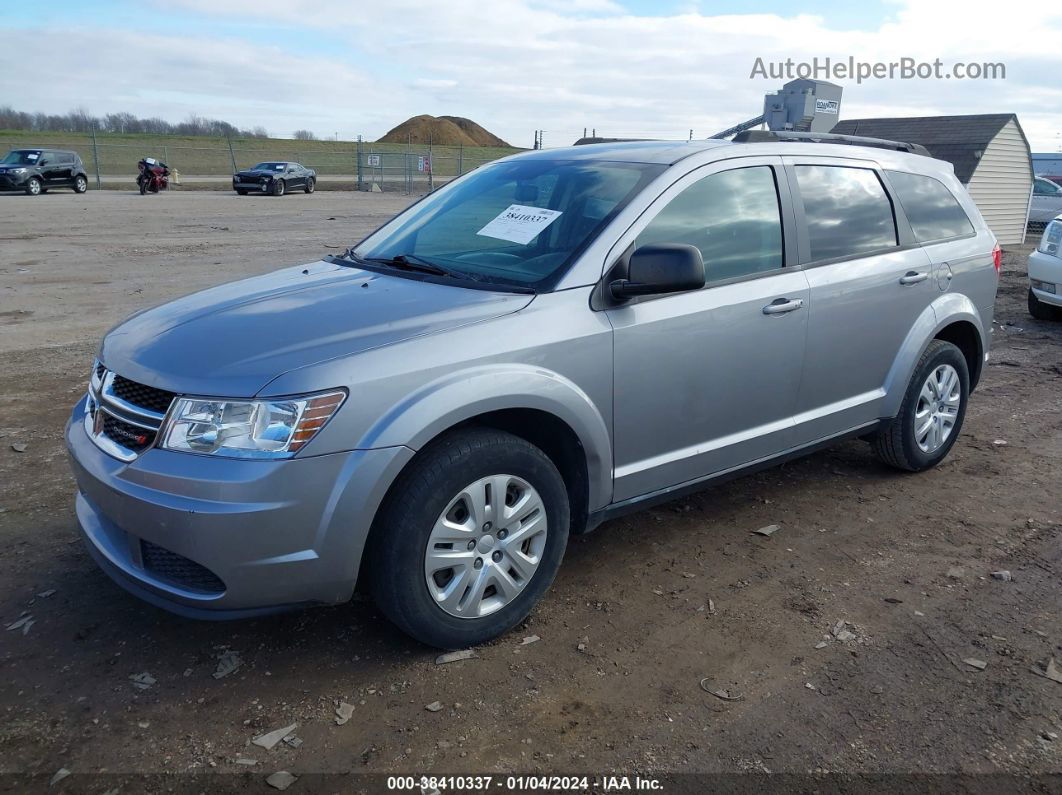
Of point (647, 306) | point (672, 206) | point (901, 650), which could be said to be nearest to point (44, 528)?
point (647, 306)

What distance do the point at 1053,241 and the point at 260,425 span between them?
31.5 ft

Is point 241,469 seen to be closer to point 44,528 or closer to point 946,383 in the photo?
point 44,528

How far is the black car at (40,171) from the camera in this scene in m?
29.5

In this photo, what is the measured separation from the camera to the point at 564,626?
3473 mm

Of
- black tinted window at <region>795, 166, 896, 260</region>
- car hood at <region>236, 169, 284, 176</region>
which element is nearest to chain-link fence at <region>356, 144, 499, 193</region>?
car hood at <region>236, 169, 284, 176</region>

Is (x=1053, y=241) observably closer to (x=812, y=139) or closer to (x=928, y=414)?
(x=928, y=414)

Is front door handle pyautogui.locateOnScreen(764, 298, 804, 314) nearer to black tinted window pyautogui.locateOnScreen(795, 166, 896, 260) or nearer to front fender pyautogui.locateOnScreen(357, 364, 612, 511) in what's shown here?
black tinted window pyautogui.locateOnScreen(795, 166, 896, 260)

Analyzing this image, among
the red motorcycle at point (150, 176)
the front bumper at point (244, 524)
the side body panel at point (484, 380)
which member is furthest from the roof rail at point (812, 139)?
the red motorcycle at point (150, 176)

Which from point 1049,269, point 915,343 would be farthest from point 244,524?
point 1049,269

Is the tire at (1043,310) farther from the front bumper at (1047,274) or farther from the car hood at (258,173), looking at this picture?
the car hood at (258,173)

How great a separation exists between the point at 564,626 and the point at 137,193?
111 feet

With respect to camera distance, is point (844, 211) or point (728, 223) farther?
point (844, 211)

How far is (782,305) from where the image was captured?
3.99 metres

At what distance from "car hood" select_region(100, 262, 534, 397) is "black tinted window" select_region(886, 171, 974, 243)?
2.69 meters
